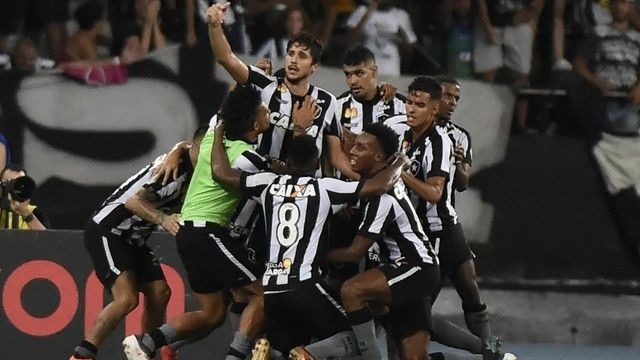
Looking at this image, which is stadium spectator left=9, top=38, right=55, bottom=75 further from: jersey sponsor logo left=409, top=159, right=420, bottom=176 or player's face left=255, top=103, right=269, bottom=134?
player's face left=255, top=103, right=269, bottom=134

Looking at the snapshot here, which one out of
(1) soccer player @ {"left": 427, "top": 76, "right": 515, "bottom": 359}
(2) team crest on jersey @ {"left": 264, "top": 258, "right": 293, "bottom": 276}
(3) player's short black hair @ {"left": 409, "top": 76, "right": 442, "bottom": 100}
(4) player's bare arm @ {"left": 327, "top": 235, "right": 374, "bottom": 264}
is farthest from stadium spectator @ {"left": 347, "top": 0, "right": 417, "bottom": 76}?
(2) team crest on jersey @ {"left": 264, "top": 258, "right": 293, "bottom": 276}

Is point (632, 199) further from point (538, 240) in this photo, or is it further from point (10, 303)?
point (10, 303)

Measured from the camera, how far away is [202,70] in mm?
17406

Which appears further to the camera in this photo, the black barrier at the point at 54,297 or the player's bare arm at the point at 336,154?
the black barrier at the point at 54,297

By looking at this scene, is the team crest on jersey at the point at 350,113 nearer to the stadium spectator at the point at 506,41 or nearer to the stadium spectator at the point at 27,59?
the stadium spectator at the point at 27,59

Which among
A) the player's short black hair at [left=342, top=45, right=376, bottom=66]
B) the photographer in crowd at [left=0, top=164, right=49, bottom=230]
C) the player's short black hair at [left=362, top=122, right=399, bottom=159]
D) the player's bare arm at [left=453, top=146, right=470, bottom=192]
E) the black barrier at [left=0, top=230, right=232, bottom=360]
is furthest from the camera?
the photographer in crowd at [left=0, top=164, right=49, bottom=230]

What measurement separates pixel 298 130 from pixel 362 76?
3.19ft

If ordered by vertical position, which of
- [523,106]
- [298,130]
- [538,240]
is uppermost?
[298,130]

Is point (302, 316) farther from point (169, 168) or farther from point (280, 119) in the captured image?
point (169, 168)

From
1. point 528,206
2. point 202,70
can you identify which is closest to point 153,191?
point 202,70

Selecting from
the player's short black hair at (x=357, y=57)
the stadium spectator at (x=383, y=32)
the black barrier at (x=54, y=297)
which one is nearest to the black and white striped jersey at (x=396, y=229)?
the player's short black hair at (x=357, y=57)

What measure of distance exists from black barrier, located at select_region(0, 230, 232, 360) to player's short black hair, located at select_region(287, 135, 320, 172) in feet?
8.60

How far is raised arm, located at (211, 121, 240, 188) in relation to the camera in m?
12.8

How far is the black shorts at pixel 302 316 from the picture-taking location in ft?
40.4
